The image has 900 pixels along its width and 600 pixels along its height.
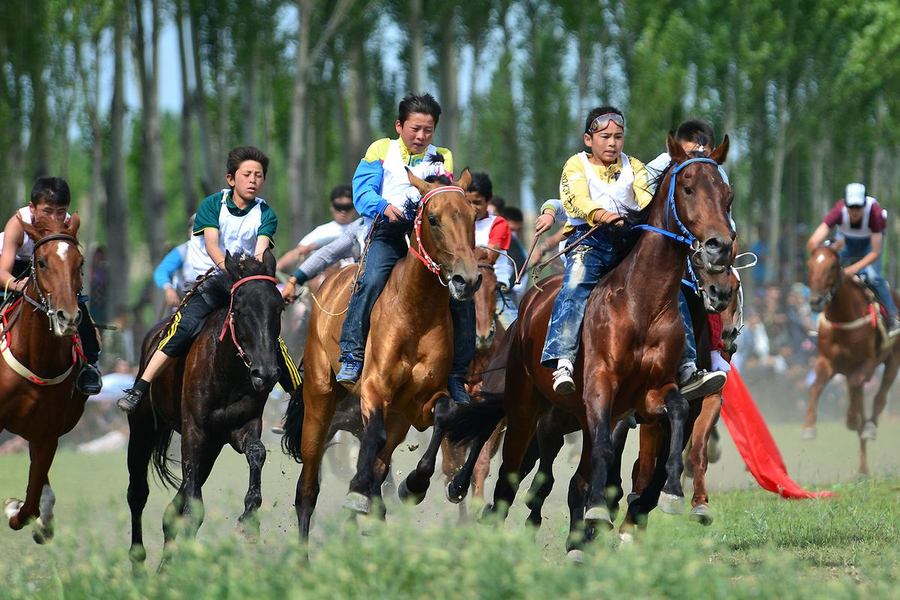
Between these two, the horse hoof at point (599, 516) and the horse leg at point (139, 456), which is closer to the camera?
the horse hoof at point (599, 516)

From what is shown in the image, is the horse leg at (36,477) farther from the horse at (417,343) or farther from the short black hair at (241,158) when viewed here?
the short black hair at (241,158)

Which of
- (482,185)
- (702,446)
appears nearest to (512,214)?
(482,185)

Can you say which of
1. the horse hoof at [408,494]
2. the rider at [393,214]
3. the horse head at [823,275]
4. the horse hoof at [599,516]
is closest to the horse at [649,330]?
the horse hoof at [599,516]

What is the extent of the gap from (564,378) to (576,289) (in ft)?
2.28

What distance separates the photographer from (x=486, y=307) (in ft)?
39.8

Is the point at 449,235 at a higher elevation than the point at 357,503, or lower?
higher

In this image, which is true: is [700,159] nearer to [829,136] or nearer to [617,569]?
[617,569]

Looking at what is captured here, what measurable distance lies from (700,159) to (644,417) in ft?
5.31

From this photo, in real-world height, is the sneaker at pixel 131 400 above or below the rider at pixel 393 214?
below

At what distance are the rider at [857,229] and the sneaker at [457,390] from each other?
824cm

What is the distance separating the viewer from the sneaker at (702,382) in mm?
9508

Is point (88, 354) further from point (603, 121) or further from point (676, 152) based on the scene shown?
point (676, 152)

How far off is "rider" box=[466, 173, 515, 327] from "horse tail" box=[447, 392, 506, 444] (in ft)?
6.53

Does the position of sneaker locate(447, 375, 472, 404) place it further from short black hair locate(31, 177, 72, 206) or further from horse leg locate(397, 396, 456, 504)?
short black hair locate(31, 177, 72, 206)
